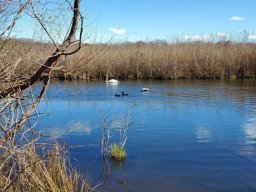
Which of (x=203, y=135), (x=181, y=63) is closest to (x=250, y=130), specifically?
(x=203, y=135)

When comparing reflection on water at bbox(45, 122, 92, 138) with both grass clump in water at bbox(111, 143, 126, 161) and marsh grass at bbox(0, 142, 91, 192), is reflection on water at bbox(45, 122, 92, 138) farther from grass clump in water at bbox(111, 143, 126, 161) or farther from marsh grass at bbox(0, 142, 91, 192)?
marsh grass at bbox(0, 142, 91, 192)

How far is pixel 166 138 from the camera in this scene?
31.8 ft

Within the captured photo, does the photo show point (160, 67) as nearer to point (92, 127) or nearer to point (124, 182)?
point (92, 127)

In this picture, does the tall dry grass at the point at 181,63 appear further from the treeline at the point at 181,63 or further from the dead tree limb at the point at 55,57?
the dead tree limb at the point at 55,57

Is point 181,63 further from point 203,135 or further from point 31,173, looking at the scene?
point 31,173

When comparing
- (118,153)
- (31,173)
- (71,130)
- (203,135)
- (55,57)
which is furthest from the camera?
(71,130)

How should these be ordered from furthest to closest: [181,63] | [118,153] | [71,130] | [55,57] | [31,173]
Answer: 1. [181,63]
2. [71,130]
3. [118,153]
4. [31,173]
5. [55,57]

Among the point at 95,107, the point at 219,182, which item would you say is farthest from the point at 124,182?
the point at 95,107

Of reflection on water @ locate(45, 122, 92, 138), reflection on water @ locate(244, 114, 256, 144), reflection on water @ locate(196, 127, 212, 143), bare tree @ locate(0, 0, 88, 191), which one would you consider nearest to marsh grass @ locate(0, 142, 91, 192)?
bare tree @ locate(0, 0, 88, 191)

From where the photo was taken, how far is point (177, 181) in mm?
6773

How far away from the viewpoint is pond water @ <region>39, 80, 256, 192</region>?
6848mm

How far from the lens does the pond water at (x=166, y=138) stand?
6.85 metres

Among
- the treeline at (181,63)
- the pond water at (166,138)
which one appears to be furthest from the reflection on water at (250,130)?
the treeline at (181,63)

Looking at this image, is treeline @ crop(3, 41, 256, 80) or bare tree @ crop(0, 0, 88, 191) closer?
bare tree @ crop(0, 0, 88, 191)
